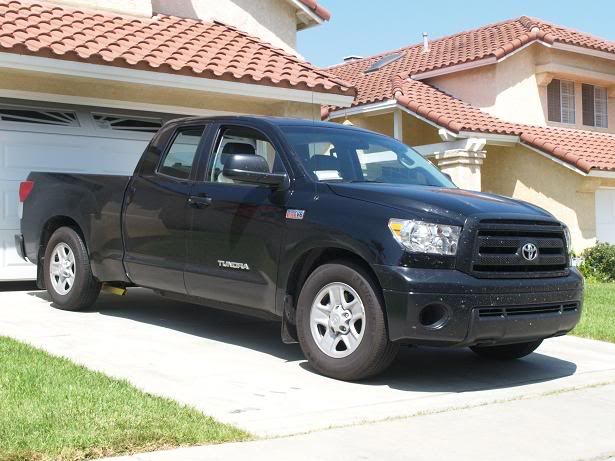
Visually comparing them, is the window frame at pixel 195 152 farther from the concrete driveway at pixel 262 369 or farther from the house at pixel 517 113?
the house at pixel 517 113

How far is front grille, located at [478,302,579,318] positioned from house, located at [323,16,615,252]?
12858mm

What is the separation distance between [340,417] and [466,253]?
58.2 inches

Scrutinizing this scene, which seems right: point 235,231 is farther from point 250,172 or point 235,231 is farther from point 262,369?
point 262,369

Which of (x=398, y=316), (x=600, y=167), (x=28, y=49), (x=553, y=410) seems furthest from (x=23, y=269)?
(x=600, y=167)

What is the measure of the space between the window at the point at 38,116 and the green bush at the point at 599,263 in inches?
462

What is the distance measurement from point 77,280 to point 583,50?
662 inches

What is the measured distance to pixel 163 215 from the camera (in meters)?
7.79

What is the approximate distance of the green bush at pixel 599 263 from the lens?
1883 cm

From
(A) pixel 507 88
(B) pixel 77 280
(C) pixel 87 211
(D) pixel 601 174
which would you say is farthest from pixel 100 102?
(A) pixel 507 88

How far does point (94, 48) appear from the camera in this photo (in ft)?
39.2

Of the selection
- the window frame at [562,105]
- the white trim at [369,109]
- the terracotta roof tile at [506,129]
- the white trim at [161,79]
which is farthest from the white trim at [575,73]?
the white trim at [161,79]

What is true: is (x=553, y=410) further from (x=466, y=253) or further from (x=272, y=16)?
(x=272, y=16)

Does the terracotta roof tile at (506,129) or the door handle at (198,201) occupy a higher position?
the terracotta roof tile at (506,129)

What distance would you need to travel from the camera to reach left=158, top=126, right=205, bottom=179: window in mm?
7871
